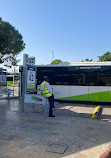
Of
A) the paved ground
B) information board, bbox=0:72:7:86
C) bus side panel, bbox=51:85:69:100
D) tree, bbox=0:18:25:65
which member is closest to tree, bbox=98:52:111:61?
tree, bbox=0:18:25:65

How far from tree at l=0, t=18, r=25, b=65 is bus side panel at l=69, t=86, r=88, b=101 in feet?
51.2

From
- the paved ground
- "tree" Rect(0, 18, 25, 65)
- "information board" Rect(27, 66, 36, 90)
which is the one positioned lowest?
the paved ground

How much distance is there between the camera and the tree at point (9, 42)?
23.9m

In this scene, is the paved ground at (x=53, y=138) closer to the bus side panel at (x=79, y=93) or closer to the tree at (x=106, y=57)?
the bus side panel at (x=79, y=93)

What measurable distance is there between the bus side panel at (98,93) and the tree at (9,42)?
16676 mm

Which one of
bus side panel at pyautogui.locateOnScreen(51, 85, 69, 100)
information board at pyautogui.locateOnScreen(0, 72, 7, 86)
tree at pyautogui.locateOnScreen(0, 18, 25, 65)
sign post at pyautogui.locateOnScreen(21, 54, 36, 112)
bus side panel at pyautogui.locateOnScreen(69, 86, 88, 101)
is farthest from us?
tree at pyautogui.locateOnScreen(0, 18, 25, 65)

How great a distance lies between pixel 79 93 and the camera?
12.1 metres

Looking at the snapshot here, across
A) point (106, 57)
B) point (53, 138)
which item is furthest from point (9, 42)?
point (106, 57)

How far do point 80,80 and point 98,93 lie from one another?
1.57m

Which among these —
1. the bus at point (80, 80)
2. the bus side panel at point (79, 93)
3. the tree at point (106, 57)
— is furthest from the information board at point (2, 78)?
the tree at point (106, 57)

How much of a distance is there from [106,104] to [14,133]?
26.2ft

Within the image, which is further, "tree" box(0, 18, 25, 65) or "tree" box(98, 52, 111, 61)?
"tree" box(98, 52, 111, 61)

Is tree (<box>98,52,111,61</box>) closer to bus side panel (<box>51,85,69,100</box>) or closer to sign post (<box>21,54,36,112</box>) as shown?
bus side panel (<box>51,85,69,100</box>)

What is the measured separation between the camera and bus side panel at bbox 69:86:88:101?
11977 millimetres
